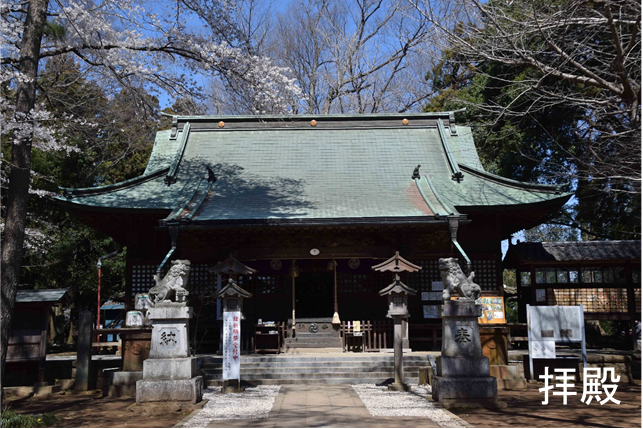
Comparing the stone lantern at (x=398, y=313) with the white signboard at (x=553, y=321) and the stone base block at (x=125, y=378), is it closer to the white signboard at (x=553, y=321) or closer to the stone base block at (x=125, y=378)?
the white signboard at (x=553, y=321)

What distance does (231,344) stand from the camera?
37.6 ft

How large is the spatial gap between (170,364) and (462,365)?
511 cm

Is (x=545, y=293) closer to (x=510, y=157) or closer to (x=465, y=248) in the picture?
(x=465, y=248)

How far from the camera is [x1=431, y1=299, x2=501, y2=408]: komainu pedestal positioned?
31.6 ft

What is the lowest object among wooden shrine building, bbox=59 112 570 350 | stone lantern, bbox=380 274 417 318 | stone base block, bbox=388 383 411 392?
stone base block, bbox=388 383 411 392

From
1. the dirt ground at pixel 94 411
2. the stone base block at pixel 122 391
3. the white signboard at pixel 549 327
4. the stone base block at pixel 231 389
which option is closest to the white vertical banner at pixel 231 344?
the stone base block at pixel 231 389

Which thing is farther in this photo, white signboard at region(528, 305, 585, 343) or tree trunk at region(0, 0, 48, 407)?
white signboard at region(528, 305, 585, 343)

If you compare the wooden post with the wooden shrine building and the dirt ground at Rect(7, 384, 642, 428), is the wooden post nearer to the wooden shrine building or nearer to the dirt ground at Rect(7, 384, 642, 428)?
the dirt ground at Rect(7, 384, 642, 428)

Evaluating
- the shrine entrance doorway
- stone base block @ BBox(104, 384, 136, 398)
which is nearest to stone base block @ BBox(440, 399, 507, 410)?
stone base block @ BBox(104, 384, 136, 398)

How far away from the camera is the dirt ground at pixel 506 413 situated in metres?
8.22

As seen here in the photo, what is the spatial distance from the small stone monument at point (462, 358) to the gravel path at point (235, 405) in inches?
121

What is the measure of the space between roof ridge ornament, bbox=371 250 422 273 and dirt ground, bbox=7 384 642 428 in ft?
13.6

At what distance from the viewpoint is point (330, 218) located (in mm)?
14656

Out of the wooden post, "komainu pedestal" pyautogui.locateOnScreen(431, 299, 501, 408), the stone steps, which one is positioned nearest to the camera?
"komainu pedestal" pyautogui.locateOnScreen(431, 299, 501, 408)
